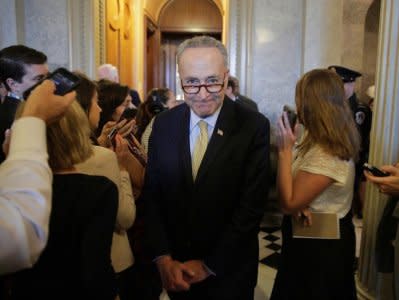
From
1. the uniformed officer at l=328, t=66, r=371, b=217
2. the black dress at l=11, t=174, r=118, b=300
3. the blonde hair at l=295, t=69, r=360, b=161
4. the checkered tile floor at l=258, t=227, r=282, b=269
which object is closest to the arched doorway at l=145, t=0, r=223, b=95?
the uniformed officer at l=328, t=66, r=371, b=217

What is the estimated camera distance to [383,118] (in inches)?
83.7

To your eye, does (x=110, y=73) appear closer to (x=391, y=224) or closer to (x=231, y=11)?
(x=231, y=11)

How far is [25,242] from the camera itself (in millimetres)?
769

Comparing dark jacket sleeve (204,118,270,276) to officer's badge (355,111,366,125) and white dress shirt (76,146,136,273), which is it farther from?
officer's badge (355,111,366,125)

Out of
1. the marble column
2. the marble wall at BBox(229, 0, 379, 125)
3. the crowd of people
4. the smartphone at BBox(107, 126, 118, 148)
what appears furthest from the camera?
the marble wall at BBox(229, 0, 379, 125)

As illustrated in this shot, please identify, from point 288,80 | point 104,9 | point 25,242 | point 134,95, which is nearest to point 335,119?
point 25,242

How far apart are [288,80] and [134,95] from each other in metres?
1.90

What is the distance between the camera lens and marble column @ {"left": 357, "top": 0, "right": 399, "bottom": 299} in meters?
2.04

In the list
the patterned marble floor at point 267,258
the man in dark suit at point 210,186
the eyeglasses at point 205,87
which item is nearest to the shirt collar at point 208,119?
the man in dark suit at point 210,186

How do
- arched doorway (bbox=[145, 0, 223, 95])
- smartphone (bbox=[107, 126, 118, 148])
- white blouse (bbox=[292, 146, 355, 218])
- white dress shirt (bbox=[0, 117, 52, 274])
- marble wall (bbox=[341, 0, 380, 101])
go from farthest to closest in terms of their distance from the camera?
arched doorway (bbox=[145, 0, 223, 95])
marble wall (bbox=[341, 0, 380, 101])
smartphone (bbox=[107, 126, 118, 148])
white blouse (bbox=[292, 146, 355, 218])
white dress shirt (bbox=[0, 117, 52, 274])

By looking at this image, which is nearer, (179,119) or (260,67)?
(179,119)

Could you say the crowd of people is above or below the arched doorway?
below

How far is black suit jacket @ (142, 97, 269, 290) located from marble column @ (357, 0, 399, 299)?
103 centimetres

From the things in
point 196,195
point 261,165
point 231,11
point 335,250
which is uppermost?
point 231,11
